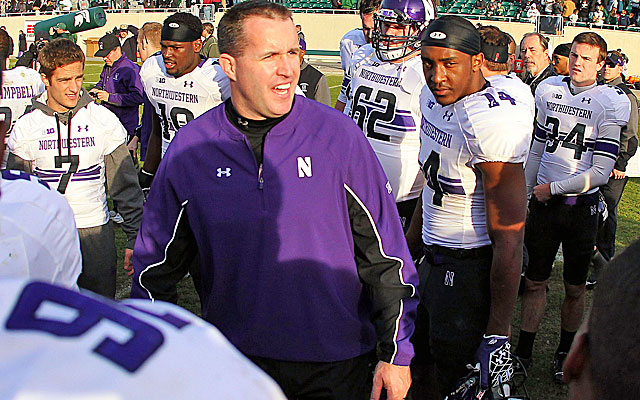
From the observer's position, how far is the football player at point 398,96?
4.24 m

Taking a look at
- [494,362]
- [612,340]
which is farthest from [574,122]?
[612,340]

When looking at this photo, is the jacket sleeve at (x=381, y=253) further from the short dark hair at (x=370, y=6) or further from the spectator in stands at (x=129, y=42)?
the spectator in stands at (x=129, y=42)

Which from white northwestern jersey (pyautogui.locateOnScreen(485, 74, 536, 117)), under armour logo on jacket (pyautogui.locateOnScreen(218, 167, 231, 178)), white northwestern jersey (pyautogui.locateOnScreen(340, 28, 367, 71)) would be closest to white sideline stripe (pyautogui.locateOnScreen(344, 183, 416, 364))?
under armour logo on jacket (pyautogui.locateOnScreen(218, 167, 231, 178))

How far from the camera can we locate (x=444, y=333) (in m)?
3.18

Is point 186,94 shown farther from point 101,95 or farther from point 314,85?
point 101,95

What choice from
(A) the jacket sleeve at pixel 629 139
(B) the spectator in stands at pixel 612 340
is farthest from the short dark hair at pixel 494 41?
(B) the spectator in stands at pixel 612 340

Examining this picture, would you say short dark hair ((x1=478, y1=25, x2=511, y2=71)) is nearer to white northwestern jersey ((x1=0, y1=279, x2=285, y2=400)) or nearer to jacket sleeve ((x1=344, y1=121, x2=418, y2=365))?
jacket sleeve ((x1=344, y1=121, x2=418, y2=365))

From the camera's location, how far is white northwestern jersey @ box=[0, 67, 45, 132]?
643 centimetres

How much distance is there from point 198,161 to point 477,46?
1.45 metres

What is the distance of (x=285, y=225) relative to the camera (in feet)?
8.02

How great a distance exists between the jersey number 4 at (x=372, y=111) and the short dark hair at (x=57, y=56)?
1867 mm

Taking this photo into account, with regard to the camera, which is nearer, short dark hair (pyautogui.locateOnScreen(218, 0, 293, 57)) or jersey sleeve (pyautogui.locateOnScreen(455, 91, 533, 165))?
short dark hair (pyautogui.locateOnScreen(218, 0, 293, 57))

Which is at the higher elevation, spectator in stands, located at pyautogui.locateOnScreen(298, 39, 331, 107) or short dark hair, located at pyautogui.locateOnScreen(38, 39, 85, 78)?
short dark hair, located at pyautogui.locateOnScreen(38, 39, 85, 78)

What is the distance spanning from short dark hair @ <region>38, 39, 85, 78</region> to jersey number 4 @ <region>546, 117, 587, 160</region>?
3252mm
